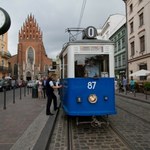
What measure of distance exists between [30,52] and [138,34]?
5830 cm

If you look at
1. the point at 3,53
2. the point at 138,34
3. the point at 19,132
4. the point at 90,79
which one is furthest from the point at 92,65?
the point at 3,53

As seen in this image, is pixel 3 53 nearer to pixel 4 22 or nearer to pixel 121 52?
pixel 121 52

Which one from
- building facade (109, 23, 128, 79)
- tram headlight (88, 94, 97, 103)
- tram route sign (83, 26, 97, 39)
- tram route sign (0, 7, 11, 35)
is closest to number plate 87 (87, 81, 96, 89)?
tram headlight (88, 94, 97, 103)

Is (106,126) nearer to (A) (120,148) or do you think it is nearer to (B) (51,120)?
(B) (51,120)

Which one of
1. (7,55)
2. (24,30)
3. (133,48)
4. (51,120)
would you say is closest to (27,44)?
(24,30)

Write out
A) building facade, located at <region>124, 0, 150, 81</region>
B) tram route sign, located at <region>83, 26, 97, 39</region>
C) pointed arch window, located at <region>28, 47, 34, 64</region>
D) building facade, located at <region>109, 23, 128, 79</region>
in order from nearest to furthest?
tram route sign, located at <region>83, 26, 97, 39</region> < building facade, located at <region>124, 0, 150, 81</region> < building facade, located at <region>109, 23, 128, 79</region> < pointed arch window, located at <region>28, 47, 34, 64</region>

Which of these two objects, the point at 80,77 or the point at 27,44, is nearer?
the point at 80,77

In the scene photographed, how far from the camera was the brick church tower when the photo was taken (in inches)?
3194

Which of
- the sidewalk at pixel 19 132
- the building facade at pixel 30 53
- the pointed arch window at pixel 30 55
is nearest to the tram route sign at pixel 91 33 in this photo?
the sidewalk at pixel 19 132

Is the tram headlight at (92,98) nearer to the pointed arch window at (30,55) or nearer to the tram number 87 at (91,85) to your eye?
the tram number 87 at (91,85)

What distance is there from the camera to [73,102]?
25.0ft

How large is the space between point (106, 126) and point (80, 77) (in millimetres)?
1896

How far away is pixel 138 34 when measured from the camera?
31.4 m

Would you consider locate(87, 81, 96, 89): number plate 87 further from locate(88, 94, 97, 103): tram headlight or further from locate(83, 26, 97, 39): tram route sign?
locate(83, 26, 97, 39): tram route sign
